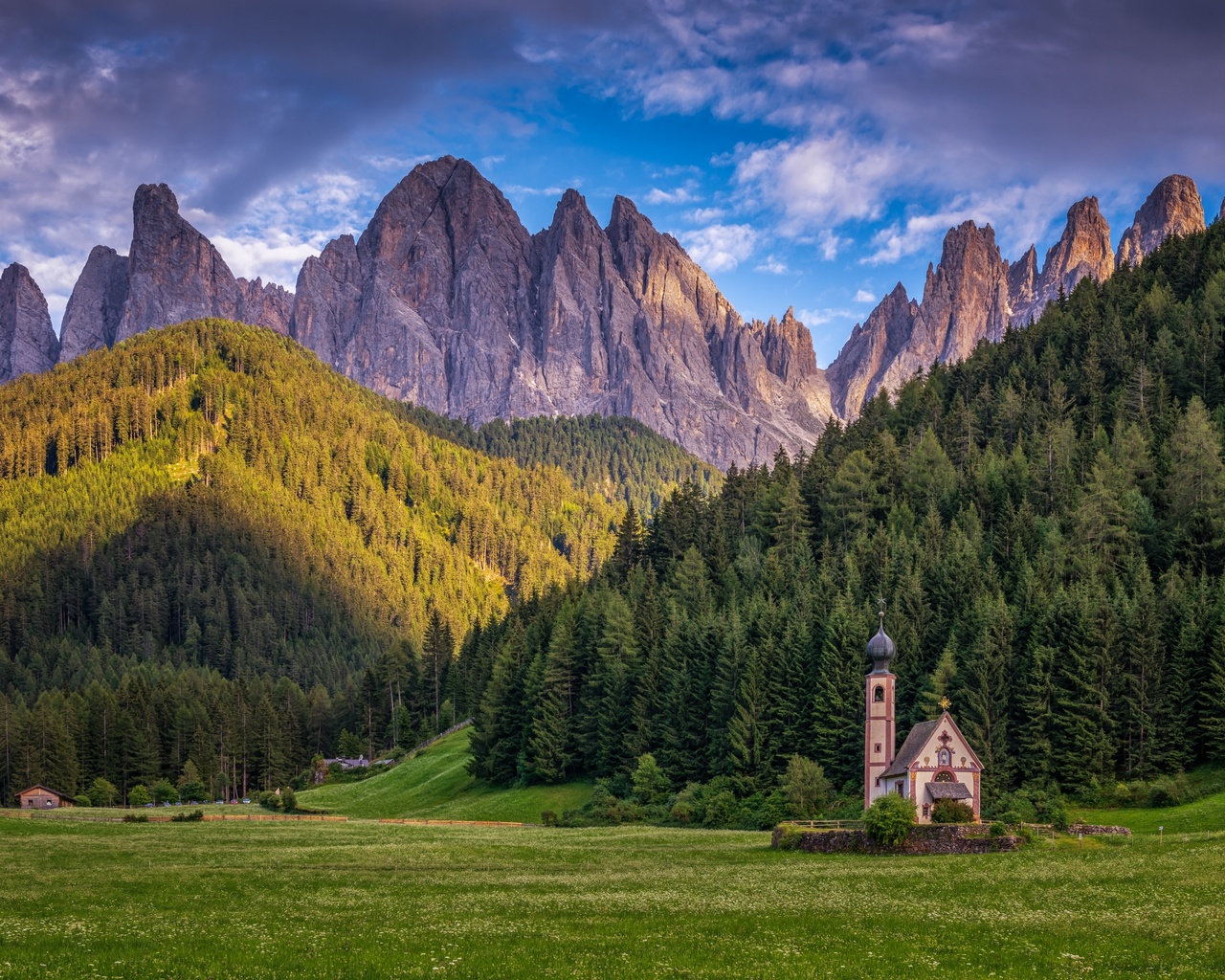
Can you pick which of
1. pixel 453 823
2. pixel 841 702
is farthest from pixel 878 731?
pixel 453 823

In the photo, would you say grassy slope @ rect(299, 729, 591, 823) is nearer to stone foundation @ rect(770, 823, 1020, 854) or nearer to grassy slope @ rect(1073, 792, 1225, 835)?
A: stone foundation @ rect(770, 823, 1020, 854)

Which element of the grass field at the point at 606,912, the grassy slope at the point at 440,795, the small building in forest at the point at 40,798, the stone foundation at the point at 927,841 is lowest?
the small building in forest at the point at 40,798

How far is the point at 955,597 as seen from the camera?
9312 cm

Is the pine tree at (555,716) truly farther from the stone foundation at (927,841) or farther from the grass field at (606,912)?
the stone foundation at (927,841)

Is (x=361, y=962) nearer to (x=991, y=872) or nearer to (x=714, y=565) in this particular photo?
(x=991, y=872)

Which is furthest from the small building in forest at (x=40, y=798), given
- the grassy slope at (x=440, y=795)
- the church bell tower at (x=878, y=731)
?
the church bell tower at (x=878, y=731)

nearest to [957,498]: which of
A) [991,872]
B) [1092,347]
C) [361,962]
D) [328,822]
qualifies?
[1092,347]

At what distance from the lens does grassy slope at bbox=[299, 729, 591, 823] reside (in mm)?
97062

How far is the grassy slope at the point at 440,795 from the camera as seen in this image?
318 feet

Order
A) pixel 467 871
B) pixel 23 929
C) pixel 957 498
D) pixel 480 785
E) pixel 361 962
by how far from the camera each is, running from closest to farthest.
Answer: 1. pixel 361 962
2. pixel 23 929
3. pixel 467 871
4. pixel 480 785
5. pixel 957 498

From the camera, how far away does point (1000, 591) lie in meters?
87.9

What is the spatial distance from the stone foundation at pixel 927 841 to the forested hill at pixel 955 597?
75.2ft

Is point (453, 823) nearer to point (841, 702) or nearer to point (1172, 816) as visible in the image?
point (841, 702)

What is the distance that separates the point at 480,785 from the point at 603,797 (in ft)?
83.5
